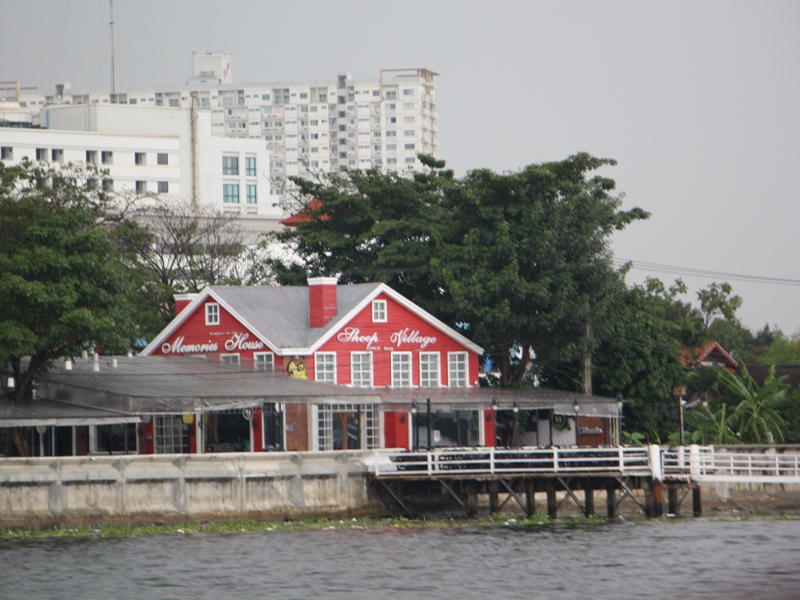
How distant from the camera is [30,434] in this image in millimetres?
46125

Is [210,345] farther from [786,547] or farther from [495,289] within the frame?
[786,547]

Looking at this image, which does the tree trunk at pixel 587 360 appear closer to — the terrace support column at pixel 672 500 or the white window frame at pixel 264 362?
the terrace support column at pixel 672 500

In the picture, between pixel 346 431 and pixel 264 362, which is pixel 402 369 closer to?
pixel 346 431

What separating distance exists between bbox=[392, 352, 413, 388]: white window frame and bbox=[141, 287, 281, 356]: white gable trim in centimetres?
500

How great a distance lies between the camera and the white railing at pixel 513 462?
41031 mm

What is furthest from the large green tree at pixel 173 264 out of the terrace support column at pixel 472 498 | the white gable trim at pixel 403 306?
the terrace support column at pixel 472 498

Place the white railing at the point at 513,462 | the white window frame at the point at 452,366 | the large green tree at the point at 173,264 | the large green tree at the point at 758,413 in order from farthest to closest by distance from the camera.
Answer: the large green tree at the point at 173,264, the large green tree at the point at 758,413, the white window frame at the point at 452,366, the white railing at the point at 513,462

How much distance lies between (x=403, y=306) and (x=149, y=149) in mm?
74111

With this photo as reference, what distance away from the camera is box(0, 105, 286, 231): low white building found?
117 m

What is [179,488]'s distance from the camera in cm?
3862

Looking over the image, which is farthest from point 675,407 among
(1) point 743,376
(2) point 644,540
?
(2) point 644,540

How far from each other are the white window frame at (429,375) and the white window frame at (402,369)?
471 mm

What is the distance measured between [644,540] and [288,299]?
2031 centimetres

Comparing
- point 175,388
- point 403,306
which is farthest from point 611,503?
point 175,388
